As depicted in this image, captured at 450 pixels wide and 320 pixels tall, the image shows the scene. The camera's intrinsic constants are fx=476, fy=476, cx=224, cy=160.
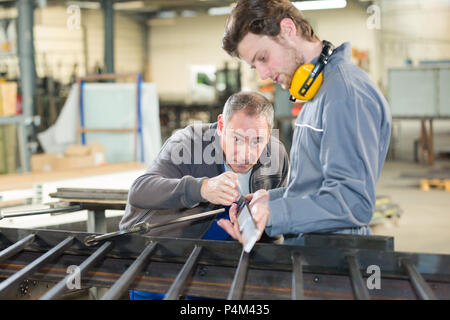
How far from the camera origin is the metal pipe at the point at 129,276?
114cm

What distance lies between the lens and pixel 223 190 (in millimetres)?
1653

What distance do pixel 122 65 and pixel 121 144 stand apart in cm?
1238

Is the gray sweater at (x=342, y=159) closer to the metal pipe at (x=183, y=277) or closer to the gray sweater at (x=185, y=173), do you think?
the metal pipe at (x=183, y=277)

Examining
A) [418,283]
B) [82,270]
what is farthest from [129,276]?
[418,283]

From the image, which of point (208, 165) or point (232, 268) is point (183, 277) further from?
point (208, 165)

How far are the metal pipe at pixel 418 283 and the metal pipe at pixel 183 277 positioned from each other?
0.57 m

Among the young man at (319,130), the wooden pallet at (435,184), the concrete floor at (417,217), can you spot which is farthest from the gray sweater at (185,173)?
the wooden pallet at (435,184)

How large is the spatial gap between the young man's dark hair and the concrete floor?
3488 mm

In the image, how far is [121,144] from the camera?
583cm

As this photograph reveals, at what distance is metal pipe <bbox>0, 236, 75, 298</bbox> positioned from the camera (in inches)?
47.8

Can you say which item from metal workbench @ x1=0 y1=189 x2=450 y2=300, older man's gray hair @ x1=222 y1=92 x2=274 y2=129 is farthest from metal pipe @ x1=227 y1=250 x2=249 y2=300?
older man's gray hair @ x1=222 y1=92 x2=274 y2=129

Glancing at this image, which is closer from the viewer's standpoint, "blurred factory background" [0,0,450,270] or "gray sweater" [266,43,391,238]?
"gray sweater" [266,43,391,238]

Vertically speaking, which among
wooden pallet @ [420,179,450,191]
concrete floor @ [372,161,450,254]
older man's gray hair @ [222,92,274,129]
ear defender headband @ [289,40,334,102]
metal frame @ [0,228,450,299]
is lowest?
concrete floor @ [372,161,450,254]

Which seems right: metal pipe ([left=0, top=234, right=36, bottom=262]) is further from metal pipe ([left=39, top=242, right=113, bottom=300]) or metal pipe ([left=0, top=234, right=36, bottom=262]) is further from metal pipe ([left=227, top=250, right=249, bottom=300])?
metal pipe ([left=227, top=250, right=249, bottom=300])
